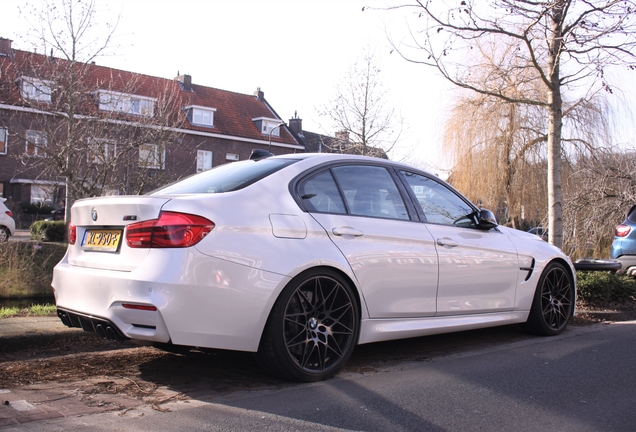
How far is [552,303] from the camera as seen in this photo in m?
6.43

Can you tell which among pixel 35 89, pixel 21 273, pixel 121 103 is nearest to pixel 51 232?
pixel 121 103

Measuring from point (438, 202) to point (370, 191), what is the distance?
0.86 metres

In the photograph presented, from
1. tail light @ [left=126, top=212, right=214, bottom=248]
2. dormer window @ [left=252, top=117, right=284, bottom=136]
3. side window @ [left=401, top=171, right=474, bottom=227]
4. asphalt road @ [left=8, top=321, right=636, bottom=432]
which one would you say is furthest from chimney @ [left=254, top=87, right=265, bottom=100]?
tail light @ [left=126, top=212, right=214, bottom=248]

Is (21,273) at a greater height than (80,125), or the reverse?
(80,125)

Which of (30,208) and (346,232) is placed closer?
(346,232)

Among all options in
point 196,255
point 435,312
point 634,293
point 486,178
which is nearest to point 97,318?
point 196,255

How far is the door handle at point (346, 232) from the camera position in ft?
14.9

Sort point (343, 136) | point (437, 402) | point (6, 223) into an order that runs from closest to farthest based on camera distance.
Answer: point (437, 402)
point (6, 223)
point (343, 136)

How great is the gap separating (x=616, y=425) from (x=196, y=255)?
2.65 m

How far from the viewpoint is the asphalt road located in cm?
349

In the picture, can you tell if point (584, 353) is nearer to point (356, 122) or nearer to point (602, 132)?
point (602, 132)

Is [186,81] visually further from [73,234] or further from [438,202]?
[73,234]

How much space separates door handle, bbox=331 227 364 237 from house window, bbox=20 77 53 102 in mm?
14520

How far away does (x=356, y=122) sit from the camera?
22.4 meters
